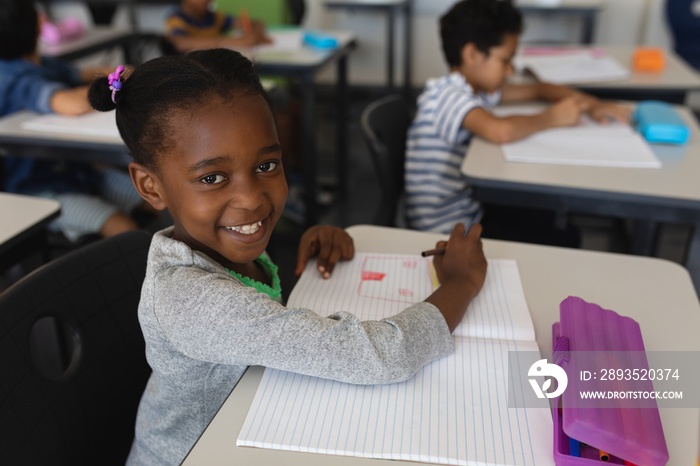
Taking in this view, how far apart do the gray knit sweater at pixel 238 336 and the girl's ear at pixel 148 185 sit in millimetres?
54

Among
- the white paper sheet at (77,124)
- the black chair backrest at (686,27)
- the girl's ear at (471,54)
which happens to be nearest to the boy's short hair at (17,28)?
the white paper sheet at (77,124)

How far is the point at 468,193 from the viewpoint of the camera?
1865mm

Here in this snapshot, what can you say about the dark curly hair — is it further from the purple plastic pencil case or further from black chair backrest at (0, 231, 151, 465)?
the purple plastic pencil case

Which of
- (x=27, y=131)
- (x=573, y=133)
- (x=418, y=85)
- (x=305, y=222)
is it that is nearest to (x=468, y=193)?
(x=573, y=133)

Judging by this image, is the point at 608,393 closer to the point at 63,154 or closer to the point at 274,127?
the point at 274,127

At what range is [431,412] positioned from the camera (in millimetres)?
738

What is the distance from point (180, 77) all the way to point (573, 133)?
1215 mm

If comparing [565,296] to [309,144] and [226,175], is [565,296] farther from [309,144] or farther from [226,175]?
[309,144]

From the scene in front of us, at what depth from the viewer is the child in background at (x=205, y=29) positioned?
2.73m

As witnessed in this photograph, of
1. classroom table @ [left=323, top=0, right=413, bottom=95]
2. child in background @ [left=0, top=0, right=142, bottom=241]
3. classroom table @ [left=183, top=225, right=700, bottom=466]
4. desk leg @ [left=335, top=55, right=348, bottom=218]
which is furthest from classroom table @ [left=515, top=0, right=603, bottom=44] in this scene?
classroom table @ [left=183, top=225, right=700, bottom=466]

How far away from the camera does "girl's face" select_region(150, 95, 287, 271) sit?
0.80 m

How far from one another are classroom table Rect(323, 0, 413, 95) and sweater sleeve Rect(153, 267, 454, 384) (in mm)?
3490

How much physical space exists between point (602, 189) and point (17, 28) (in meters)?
1.75

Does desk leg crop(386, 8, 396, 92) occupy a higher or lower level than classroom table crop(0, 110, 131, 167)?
lower
